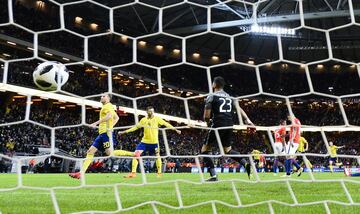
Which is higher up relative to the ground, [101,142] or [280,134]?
[280,134]

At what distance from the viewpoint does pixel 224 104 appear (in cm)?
650

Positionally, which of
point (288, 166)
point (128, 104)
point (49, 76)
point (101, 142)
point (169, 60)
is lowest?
point (288, 166)

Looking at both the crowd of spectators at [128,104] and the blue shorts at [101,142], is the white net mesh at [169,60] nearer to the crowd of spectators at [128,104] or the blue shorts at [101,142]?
the crowd of spectators at [128,104]

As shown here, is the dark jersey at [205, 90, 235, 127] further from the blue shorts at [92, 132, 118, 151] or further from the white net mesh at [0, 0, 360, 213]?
the white net mesh at [0, 0, 360, 213]

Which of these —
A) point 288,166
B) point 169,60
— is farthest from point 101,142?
point 169,60

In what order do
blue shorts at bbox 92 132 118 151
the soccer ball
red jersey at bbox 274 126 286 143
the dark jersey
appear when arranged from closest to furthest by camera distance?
the soccer ball, the dark jersey, blue shorts at bbox 92 132 118 151, red jersey at bbox 274 126 286 143

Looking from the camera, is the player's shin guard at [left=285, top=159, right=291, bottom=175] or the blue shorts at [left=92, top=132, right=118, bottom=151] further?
the player's shin guard at [left=285, top=159, right=291, bottom=175]

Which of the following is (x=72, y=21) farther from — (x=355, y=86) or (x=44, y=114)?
(x=355, y=86)

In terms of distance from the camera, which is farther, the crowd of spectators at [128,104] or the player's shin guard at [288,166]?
the crowd of spectators at [128,104]

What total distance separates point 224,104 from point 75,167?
1215cm

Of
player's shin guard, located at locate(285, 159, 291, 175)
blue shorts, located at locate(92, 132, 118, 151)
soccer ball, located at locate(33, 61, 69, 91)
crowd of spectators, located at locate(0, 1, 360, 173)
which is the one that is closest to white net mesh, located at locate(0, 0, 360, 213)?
crowd of spectators, located at locate(0, 1, 360, 173)

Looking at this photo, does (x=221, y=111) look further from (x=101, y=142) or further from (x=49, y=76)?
(x=101, y=142)

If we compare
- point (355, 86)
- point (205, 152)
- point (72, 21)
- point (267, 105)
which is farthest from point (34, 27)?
point (355, 86)

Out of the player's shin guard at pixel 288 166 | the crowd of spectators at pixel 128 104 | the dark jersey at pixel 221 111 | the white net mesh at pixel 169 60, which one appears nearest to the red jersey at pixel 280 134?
the player's shin guard at pixel 288 166
